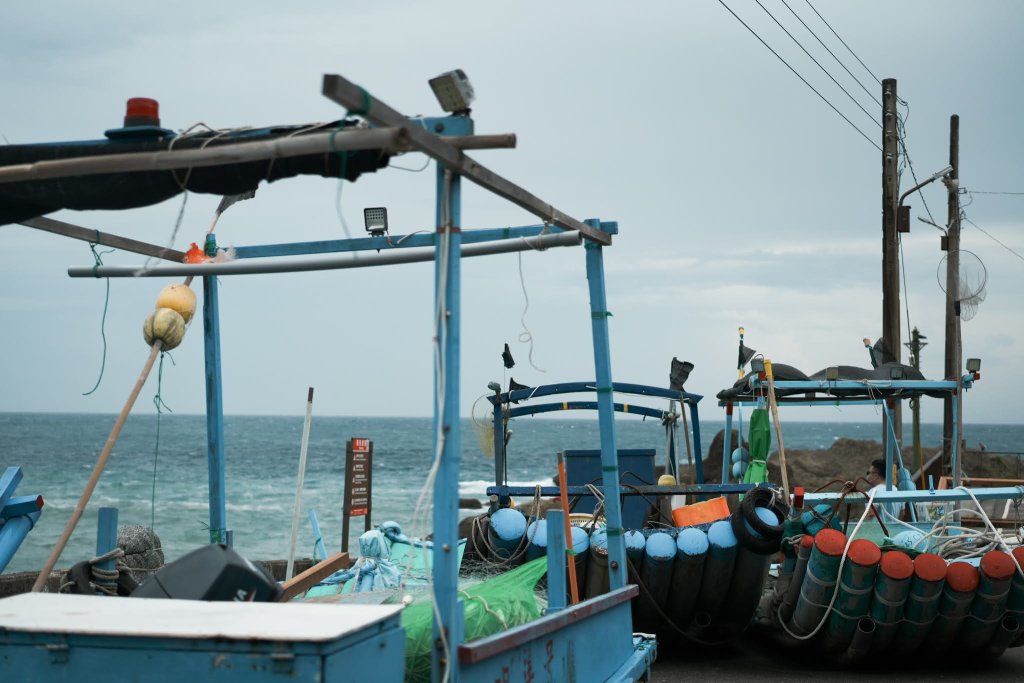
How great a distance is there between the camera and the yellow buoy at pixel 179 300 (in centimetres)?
518

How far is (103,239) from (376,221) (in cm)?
150

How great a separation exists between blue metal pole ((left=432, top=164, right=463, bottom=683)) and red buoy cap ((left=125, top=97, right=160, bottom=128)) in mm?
1173

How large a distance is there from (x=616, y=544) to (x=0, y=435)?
10224cm

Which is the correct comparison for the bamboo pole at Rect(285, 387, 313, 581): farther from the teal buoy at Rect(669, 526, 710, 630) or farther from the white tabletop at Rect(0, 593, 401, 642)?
the teal buoy at Rect(669, 526, 710, 630)

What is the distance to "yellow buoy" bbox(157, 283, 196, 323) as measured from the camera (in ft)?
17.0

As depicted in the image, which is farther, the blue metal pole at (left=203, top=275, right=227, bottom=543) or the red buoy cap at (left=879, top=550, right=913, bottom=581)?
the red buoy cap at (left=879, top=550, right=913, bottom=581)

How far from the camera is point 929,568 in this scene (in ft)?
27.1

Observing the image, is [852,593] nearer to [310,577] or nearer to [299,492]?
[299,492]

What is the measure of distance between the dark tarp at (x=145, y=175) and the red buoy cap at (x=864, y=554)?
583cm

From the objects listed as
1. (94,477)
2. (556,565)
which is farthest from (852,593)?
(94,477)

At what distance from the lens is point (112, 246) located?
232 inches

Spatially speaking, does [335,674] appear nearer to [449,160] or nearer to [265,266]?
[449,160]

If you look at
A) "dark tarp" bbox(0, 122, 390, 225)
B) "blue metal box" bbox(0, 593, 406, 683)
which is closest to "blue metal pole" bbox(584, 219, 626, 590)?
"dark tarp" bbox(0, 122, 390, 225)

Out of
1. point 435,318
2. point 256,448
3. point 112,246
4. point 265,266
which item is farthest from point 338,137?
point 256,448
